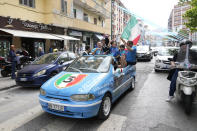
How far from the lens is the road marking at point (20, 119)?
11.2 ft

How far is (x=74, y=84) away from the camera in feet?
11.7

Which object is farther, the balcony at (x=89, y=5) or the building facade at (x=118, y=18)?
the building facade at (x=118, y=18)

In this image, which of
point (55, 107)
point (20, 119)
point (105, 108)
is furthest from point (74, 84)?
point (20, 119)

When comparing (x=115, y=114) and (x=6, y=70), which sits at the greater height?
(x=6, y=70)

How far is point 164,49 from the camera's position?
1204 centimetres

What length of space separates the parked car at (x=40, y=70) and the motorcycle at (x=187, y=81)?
502 cm

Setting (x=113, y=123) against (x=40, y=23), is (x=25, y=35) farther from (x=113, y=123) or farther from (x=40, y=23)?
(x=113, y=123)

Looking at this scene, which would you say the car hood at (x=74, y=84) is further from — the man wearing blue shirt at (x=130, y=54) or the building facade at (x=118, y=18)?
the building facade at (x=118, y=18)

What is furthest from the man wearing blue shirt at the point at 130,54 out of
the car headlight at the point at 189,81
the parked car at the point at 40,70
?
the parked car at the point at 40,70

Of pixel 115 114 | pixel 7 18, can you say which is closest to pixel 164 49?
pixel 115 114

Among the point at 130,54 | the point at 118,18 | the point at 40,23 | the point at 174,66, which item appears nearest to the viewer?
the point at 174,66

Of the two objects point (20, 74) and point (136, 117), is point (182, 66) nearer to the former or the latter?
point (136, 117)

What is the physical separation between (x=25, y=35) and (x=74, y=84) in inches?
402

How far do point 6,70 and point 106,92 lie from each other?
8167mm
